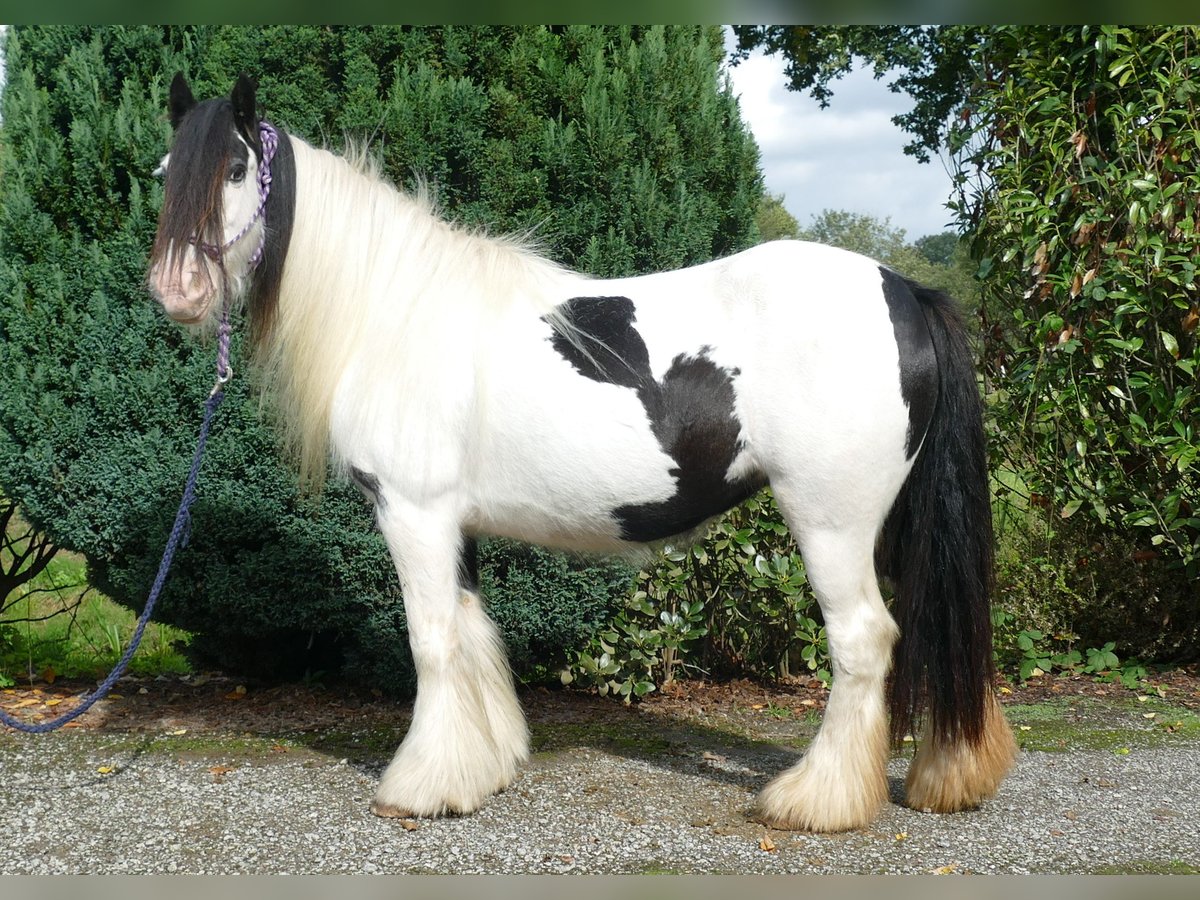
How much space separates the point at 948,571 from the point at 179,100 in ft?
10.5

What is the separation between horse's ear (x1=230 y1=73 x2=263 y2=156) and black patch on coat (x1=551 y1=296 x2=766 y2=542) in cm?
127

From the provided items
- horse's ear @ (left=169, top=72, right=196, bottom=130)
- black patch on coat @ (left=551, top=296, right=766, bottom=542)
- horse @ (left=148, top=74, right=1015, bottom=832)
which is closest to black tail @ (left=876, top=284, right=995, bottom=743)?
horse @ (left=148, top=74, right=1015, bottom=832)

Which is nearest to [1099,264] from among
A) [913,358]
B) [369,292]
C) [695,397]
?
[913,358]

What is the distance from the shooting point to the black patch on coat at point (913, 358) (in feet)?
11.0

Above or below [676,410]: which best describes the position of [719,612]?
below

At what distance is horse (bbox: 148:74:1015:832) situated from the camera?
335 centimetres

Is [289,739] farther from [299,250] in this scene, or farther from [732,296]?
[732,296]

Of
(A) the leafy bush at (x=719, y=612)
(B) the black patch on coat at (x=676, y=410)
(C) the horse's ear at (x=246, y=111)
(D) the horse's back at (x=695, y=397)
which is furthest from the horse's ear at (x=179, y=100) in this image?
(A) the leafy bush at (x=719, y=612)

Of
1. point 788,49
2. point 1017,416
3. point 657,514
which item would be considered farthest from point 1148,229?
point 788,49

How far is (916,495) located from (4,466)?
411cm

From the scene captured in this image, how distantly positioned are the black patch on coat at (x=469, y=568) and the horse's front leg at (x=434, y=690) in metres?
0.18

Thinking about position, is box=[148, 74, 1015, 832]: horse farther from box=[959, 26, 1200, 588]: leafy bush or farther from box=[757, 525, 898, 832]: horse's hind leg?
box=[959, 26, 1200, 588]: leafy bush

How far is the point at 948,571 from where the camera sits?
3502mm

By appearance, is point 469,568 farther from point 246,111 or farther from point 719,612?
point 719,612
